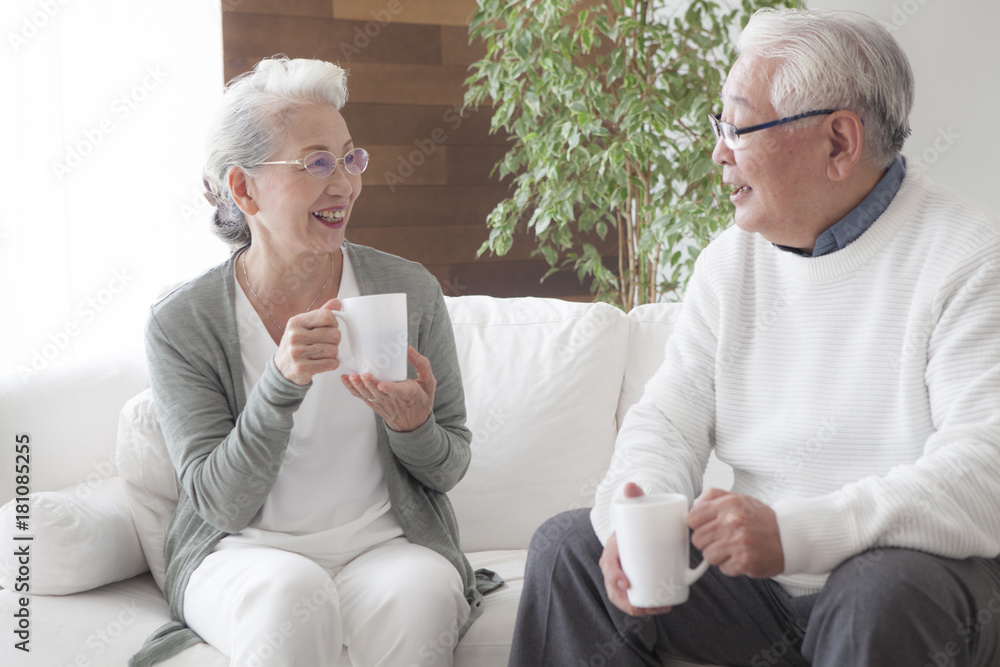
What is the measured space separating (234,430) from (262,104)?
554 millimetres

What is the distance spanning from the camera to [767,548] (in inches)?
42.8

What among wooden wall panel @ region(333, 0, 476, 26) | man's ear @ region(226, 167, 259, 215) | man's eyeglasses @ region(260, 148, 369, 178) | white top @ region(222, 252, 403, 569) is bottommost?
white top @ region(222, 252, 403, 569)

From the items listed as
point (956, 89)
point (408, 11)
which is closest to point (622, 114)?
point (956, 89)

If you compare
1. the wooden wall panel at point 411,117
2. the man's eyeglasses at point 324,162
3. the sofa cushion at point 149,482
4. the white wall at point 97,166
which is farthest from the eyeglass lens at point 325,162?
the wooden wall panel at point 411,117

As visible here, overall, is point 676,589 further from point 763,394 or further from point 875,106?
point 875,106

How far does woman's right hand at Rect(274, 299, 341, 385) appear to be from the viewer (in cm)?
130

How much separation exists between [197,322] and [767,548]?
987 mm

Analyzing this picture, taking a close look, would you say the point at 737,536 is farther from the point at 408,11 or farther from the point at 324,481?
the point at 408,11

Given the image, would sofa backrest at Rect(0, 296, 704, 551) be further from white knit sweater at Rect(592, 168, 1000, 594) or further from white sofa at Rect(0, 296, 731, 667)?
white knit sweater at Rect(592, 168, 1000, 594)

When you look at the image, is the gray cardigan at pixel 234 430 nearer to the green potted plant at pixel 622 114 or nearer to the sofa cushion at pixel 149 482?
the sofa cushion at pixel 149 482

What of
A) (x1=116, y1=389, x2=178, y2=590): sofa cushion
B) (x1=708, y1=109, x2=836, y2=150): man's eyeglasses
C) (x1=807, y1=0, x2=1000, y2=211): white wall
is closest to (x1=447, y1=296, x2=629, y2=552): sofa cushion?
(x1=116, y1=389, x2=178, y2=590): sofa cushion

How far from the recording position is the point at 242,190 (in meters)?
1.59

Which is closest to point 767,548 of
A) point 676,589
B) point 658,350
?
point 676,589

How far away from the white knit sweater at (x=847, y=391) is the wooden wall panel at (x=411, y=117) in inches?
70.0
